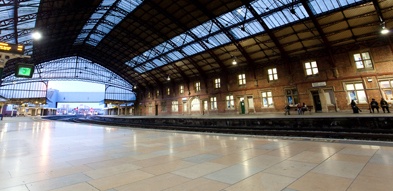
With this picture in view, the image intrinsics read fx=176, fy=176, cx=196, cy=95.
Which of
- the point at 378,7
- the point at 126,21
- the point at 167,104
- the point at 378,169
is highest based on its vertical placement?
the point at 126,21

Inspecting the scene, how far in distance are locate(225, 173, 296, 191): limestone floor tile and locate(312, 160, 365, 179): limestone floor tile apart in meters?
0.89

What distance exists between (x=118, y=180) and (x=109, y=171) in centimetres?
66

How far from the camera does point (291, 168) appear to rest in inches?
140

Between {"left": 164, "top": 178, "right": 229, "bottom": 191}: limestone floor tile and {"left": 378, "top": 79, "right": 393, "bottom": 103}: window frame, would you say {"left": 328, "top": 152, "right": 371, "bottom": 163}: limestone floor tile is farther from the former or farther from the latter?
{"left": 378, "top": 79, "right": 393, "bottom": 103}: window frame

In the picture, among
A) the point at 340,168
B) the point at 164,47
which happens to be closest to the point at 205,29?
the point at 164,47

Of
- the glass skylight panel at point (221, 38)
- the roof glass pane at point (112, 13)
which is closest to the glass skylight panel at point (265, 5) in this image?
the glass skylight panel at point (221, 38)

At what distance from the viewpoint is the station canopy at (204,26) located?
1590cm

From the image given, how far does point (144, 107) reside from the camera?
44.7 meters

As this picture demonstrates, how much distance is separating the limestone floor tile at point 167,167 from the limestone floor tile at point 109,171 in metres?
0.34

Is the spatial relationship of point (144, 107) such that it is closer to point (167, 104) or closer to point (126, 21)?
point (167, 104)

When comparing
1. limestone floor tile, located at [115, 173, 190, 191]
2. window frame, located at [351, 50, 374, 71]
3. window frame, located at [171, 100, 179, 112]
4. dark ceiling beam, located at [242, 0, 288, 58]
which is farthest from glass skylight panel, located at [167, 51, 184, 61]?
limestone floor tile, located at [115, 173, 190, 191]

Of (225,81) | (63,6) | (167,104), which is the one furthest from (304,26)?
(167,104)

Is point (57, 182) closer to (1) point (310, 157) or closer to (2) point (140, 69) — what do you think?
(1) point (310, 157)

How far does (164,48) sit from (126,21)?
6.29 m
